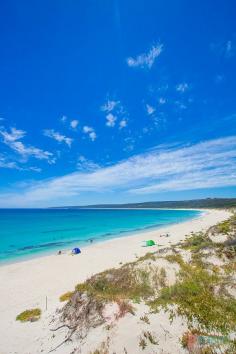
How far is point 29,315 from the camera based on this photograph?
12438 millimetres

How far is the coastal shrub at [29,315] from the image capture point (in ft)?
39.0

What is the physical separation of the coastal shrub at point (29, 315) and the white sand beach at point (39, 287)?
268 millimetres

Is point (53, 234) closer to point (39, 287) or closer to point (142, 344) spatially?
point (39, 287)

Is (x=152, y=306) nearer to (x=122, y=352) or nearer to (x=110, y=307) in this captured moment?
(x=110, y=307)

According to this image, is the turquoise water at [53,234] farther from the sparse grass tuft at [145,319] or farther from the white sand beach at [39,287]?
the sparse grass tuft at [145,319]

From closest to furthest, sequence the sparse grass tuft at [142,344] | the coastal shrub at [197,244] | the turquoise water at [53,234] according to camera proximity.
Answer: the sparse grass tuft at [142,344] → the coastal shrub at [197,244] → the turquoise water at [53,234]

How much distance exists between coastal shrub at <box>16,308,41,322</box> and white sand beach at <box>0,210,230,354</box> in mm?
268

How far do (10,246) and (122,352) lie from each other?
40.3m

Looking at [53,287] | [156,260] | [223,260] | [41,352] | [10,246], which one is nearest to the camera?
[41,352]

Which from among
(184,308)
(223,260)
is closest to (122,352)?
(184,308)

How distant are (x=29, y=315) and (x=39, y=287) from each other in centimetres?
639

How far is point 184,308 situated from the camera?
877 cm

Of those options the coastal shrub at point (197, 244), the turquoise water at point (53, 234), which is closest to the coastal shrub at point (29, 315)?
the coastal shrub at point (197, 244)

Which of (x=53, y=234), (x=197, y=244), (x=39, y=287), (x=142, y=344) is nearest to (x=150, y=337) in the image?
(x=142, y=344)
